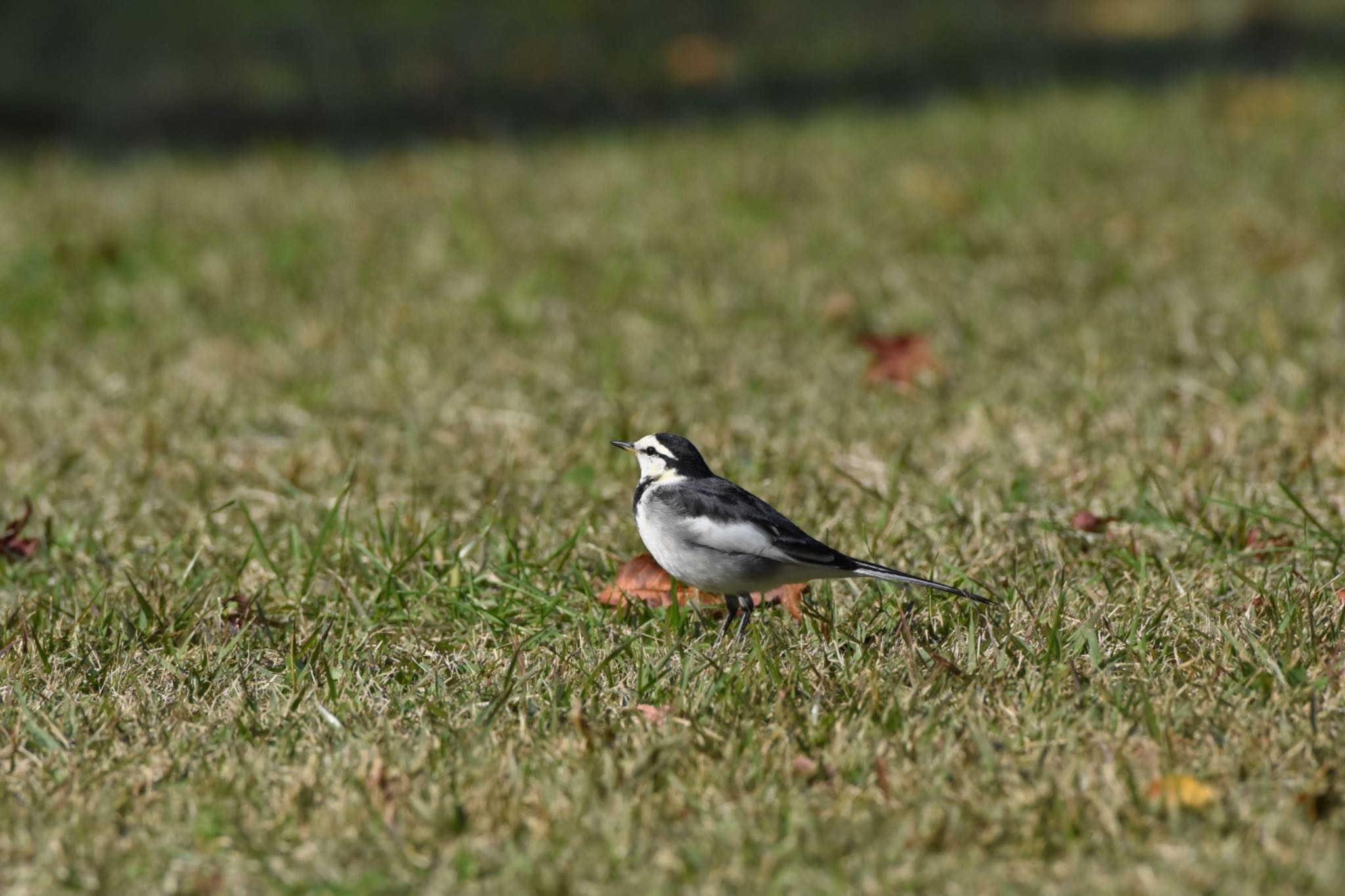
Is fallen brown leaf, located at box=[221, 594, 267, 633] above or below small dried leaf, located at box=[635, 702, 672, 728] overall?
below

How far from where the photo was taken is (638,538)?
4.13m

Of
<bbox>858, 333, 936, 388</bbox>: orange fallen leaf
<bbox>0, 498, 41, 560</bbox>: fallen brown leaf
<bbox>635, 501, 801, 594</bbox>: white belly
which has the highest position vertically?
<bbox>635, 501, 801, 594</bbox>: white belly

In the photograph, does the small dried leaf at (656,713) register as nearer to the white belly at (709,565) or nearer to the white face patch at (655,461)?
the white belly at (709,565)

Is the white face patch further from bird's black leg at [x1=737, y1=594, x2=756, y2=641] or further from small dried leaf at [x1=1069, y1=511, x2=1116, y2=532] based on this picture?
small dried leaf at [x1=1069, y1=511, x2=1116, y2=532]

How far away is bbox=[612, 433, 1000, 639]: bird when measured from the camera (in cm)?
334

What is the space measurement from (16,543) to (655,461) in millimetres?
1723

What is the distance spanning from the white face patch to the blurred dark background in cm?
655

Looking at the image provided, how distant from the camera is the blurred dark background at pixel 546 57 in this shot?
34.4 feet

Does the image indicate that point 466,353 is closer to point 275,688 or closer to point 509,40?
point 275,688

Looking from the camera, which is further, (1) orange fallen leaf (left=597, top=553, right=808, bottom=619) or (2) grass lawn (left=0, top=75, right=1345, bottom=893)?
(1) orange fallen leaf (left=597, top=553, right=808, bottom=619)

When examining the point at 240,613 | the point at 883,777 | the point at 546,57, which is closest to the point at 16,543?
the point at 240,613

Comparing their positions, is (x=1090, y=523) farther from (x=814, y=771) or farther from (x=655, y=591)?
(x=814, y=771)

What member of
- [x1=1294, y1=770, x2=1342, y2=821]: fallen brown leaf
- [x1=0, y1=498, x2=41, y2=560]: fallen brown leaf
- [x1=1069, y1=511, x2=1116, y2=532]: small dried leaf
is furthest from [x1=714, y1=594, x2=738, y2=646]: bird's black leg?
[x1=0, y1=498, x2=41, y2=560]: fallen brown leaf

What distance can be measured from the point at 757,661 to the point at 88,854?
1.30 metres
